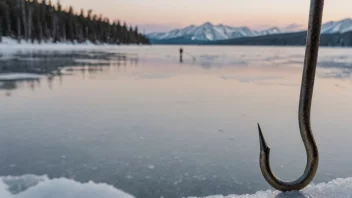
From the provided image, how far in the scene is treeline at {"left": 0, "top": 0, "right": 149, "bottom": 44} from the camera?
183ft

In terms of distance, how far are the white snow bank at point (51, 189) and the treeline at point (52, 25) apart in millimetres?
56104

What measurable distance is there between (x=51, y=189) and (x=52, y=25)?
70974 mm

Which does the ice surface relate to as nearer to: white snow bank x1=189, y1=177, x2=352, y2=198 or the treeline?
white snow bank x1=189, y1=177, x2=352, y2=198

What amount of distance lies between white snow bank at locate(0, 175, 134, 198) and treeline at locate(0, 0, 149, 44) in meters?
56.1

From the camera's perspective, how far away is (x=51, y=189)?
3326 mm

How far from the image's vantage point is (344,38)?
15700 cm

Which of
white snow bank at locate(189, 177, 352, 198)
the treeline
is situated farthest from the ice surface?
the treeline

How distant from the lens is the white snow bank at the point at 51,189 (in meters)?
3.19

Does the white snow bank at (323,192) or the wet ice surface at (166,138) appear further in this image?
the wet ice surface at (166,138)

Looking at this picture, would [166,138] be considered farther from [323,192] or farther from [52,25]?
[52,25]

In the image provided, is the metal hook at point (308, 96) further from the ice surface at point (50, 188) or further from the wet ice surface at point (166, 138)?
the ice surface at point (50, 188)

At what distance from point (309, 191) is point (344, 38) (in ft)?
600

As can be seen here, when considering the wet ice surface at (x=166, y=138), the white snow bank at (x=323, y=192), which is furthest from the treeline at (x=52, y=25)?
the white snow bank at (x=323, y=192)

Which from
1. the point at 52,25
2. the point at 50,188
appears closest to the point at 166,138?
the point at 50,188
